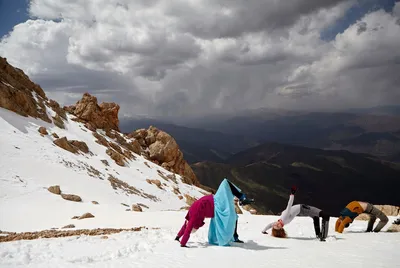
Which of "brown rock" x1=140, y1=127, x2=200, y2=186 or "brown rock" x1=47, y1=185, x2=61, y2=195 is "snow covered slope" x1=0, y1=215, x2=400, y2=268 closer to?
"brown rock" x1=47, y1=185, x2=61, y2=195

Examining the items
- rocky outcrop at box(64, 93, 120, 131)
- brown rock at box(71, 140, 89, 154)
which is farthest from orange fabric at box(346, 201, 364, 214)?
rocky outcrop at box(64, 93, 120, 131)

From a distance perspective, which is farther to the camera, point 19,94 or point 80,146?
point 19,94

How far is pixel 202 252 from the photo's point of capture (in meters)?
8.67

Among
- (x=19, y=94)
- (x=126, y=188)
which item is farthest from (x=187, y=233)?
(x=19, y=94)

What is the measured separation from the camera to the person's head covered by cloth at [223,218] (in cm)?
951

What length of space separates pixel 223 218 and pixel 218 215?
0.73ft

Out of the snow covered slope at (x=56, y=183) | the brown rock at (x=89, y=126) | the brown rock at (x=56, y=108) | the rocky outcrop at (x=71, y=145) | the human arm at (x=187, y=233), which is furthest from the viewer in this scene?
the brown rock at (x=89, y=126)

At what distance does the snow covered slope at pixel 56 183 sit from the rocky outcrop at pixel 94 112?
17201mm

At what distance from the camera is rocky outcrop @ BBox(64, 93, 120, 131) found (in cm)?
7107

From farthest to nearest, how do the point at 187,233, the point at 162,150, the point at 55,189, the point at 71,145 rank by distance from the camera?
the point at 162,150 → the point at 71,145 → the point at 55,189 → the point at 187,233

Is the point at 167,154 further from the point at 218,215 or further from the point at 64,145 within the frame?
the point at 218,215

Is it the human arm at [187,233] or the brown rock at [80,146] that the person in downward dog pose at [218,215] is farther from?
the brown rock at [80,146]

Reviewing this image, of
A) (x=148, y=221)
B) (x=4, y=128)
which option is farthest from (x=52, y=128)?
(x=148, y=221)

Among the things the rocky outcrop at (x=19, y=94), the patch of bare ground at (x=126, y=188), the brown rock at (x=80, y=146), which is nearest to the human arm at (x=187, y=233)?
the patch of bare ground at (x=126, y=188)
